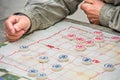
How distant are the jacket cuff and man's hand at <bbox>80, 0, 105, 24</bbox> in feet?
0.06

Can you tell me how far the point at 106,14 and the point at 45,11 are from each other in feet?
0.79

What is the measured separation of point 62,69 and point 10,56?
0.60 feet

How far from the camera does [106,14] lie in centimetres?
100

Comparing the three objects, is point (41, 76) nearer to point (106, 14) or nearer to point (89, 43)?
point (89, 43)

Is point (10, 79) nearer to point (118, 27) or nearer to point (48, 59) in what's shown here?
point (48, 59)

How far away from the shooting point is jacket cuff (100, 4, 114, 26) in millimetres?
1001

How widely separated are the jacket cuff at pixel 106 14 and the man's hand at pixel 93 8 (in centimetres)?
2

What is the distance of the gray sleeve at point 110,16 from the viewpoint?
0.98 meters

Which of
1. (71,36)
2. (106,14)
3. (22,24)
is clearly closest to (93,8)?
(106,14)

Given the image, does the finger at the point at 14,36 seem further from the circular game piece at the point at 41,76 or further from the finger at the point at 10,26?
the circular game piece at the point at 41,76

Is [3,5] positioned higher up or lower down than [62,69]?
higher up

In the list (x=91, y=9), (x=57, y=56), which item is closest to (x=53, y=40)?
(x=57, y=56)

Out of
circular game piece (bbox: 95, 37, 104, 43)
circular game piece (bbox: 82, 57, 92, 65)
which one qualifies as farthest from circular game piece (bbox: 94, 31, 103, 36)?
circular game piece (bbox: 82, 57, 92, 65)

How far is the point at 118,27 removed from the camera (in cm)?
96
